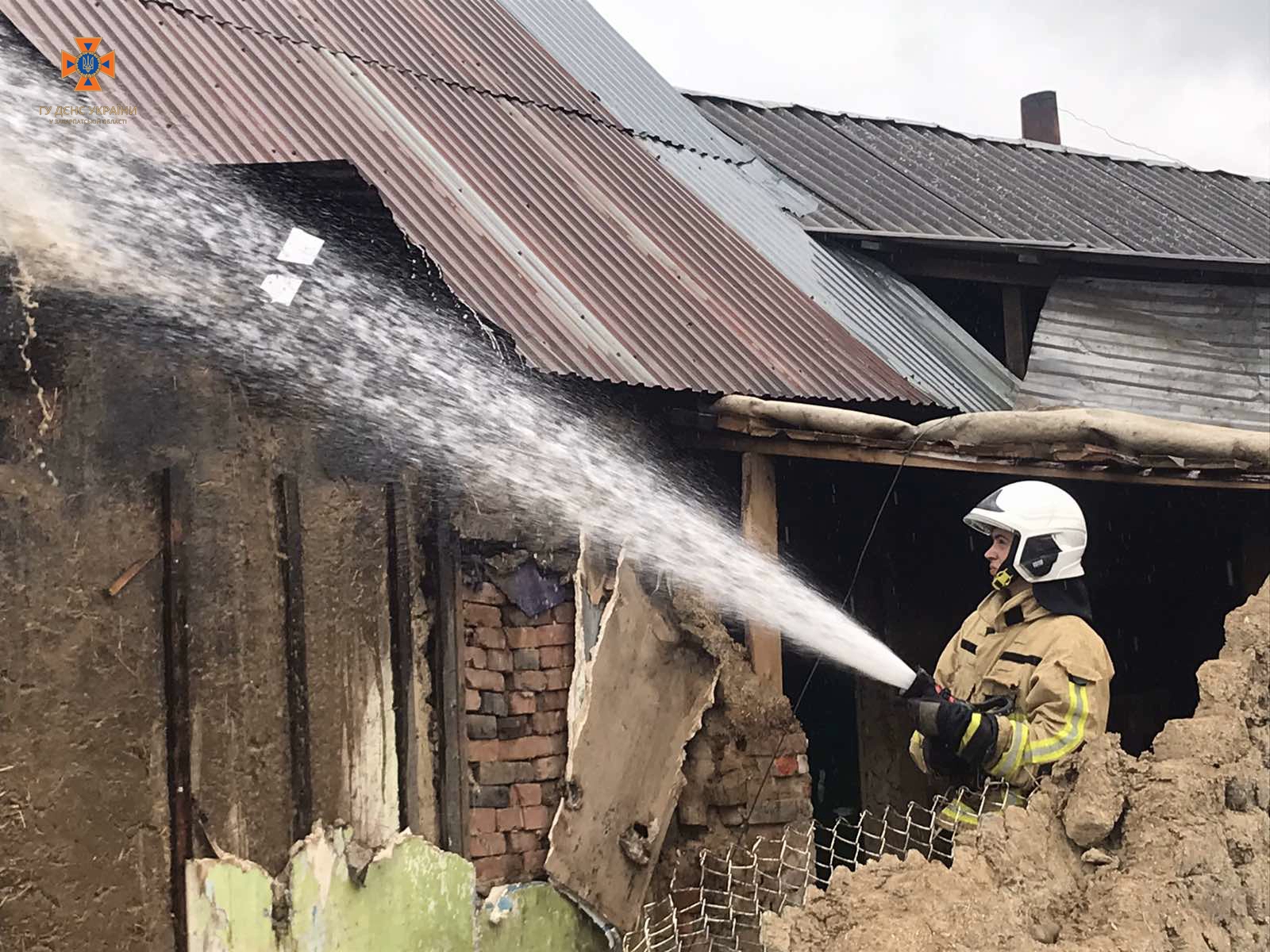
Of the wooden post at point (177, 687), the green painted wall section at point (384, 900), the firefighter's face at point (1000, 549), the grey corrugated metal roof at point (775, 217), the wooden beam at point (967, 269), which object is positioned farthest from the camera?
the wooden beam at point (967, 269)

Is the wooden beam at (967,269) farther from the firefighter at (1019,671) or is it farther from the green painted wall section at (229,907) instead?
the green painted wall section at (229,907)

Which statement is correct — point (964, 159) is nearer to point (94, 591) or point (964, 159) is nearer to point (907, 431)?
point (907, 431)

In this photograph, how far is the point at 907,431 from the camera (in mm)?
5883

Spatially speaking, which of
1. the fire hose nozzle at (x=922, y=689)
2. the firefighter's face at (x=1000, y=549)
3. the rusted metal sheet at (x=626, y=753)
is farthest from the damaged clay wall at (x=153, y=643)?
the firefighter's face at (x=1000, y=549)

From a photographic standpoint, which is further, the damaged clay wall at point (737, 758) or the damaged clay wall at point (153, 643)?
the damaged clay wall at point (737, 758)

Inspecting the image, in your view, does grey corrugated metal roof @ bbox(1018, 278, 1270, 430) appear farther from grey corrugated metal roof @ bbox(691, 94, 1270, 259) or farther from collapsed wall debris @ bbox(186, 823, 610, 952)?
collapsed wall debris @ bbox(186, 823, 610, 952)

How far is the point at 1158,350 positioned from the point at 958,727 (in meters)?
5.79

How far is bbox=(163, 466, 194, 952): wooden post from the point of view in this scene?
4.53 m

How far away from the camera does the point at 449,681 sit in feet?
17.4

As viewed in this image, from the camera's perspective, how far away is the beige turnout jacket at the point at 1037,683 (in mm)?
5023

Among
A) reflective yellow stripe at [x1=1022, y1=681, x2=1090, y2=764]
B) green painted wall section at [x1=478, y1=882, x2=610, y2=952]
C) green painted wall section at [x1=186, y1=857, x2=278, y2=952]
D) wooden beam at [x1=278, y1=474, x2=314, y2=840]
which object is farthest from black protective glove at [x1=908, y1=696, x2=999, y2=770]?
green painted wall section at [x1=186, y1=857, x2=278, y2=952]

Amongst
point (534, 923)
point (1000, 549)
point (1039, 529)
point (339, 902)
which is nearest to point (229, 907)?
point (339, 902)

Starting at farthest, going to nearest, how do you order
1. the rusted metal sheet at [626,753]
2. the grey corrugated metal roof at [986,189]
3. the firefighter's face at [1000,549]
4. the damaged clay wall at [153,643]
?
the grey corrugated metal roof at [986,189] → the rusted metal sheet at [626,753] → the firefighter's face at [1000,549] → the damaged clay wall at [153,643]

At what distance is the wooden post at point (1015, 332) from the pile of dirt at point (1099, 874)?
16.0ft
